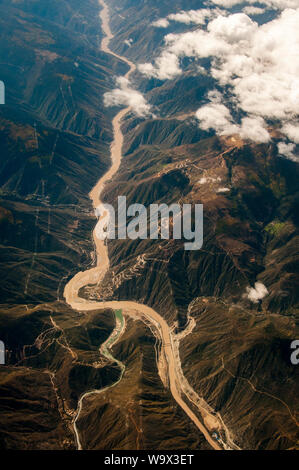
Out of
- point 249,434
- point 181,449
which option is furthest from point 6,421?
point 249,434

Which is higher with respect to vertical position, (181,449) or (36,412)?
(36,412)

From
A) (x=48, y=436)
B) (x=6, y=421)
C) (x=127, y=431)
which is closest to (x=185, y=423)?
(x=127, y=431)

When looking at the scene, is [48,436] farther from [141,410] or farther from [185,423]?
[185,423]
